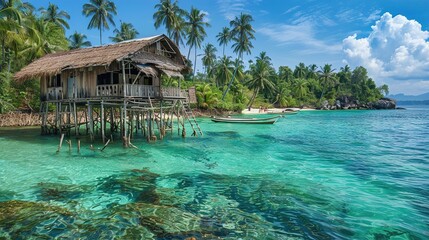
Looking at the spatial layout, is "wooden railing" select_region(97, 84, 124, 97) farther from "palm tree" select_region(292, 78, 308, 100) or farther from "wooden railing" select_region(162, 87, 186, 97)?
"palm tree" select_region(292, 78, 308, 100)

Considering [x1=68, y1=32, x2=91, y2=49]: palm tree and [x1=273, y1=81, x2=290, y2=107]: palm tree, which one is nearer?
[x1=68, y1=32, x2=91, y2=49]: palm tree

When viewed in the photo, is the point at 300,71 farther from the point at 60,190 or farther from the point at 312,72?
the point at 60,190

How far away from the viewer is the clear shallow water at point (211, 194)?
6238mm

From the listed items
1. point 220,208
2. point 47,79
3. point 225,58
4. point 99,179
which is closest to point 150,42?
point 47,79

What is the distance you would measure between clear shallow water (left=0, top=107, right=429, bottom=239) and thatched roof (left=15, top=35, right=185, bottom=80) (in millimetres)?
4704

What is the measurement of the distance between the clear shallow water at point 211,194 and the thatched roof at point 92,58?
4704 mm

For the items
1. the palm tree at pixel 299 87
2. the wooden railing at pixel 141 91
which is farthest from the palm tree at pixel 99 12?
the palm tree at pixel 299 87

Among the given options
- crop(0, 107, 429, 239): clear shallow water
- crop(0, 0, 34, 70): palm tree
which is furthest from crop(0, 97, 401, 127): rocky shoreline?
crop(0, 107, 429, 239): clear shallow water

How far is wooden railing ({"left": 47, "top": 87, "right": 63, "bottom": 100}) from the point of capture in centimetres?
1911

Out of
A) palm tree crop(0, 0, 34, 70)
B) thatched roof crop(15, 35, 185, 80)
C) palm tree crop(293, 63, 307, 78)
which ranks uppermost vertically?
palm tree crop(293, 63, 307, 78)

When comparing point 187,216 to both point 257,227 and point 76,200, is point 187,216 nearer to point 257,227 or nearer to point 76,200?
point 257,227

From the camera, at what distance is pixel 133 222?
6.43 m

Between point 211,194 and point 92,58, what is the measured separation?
39.0 feet

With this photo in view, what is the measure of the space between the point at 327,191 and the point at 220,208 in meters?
3.69
